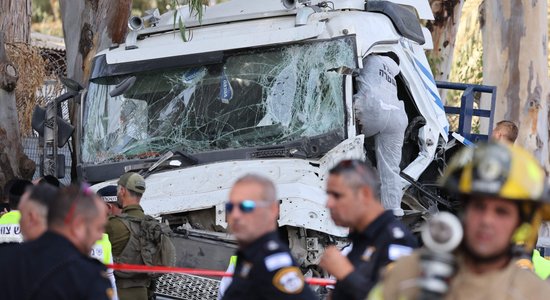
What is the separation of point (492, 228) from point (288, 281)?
136 cm

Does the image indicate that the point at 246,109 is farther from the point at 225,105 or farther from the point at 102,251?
the point at 102,251

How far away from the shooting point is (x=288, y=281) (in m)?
4.71

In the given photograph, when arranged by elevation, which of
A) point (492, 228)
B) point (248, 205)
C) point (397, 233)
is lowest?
point (397, 233)

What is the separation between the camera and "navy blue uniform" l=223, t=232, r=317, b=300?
185 inches

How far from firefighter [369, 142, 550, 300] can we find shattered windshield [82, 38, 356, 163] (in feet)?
21.5

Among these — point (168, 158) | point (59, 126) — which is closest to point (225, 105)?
point (168, 158)

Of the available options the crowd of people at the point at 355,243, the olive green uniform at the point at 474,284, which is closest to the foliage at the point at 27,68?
the crowd of people at the point at 355,243

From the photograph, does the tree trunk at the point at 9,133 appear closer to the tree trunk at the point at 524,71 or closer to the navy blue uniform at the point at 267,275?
the navy blue uniform at the point at 267,275

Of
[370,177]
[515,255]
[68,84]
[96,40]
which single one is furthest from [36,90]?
[515,255]

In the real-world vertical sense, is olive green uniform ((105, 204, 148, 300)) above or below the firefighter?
below

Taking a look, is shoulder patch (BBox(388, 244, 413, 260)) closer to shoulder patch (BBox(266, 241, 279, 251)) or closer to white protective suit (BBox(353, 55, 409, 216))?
shoulder patch (BBox(266, 241, 279, 251))

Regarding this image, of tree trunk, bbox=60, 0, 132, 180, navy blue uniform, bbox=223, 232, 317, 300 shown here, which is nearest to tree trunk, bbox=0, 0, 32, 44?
tree trunk, bbox=60, 0, 132, 180

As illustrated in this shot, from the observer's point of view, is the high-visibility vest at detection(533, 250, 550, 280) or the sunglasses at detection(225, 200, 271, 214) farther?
the high-visibility vest at detection(533, 250, 550, 280)

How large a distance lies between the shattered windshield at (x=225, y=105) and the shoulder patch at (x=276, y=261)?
5.43 meters
